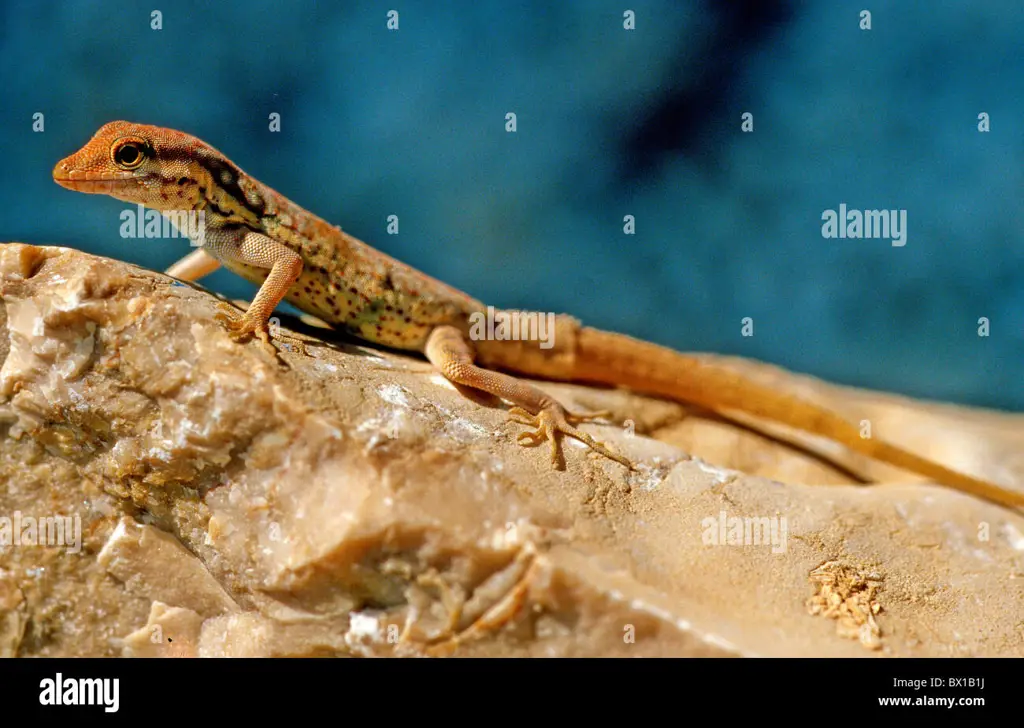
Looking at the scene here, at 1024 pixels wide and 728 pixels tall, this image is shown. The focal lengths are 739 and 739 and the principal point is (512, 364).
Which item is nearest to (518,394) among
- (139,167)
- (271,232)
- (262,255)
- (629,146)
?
(262,255)

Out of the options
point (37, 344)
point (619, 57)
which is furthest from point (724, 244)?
point (37, 344)

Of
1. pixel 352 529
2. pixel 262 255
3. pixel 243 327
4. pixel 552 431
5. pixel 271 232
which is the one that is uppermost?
pixel 271 232

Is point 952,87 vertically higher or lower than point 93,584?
higher

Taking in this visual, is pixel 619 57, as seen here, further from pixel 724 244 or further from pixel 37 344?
pixel 37 344

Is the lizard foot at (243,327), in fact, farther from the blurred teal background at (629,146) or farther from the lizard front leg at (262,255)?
the blurred teal background at (629,146)

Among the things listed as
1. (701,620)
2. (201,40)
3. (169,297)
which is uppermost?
(201,40)

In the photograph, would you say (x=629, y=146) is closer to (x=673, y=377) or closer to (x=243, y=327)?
(x=673, y=377)

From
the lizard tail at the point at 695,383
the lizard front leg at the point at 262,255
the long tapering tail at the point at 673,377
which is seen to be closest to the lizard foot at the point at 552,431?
the long tapering tail at the point at 673,377
